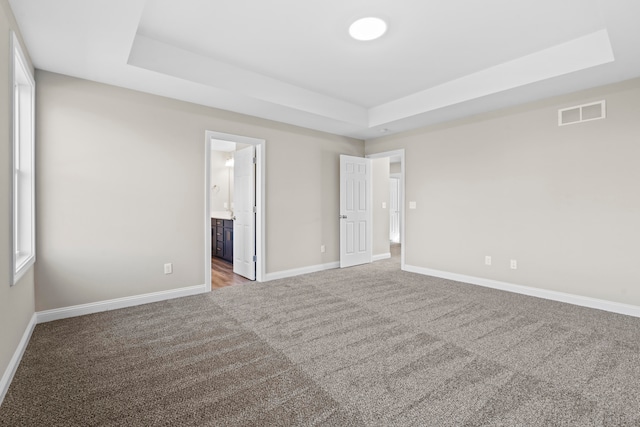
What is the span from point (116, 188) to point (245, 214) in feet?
6.07

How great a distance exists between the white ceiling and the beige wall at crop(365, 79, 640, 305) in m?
0.38

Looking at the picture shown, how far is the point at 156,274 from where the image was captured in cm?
354

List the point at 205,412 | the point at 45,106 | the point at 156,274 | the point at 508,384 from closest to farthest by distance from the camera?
the point at 205,412
the point at 508,384
the point at 45,106
the point at 156,274

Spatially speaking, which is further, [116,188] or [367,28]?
[116,188]

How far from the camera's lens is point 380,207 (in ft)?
20.8

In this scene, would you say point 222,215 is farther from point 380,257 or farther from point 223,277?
point 380,257

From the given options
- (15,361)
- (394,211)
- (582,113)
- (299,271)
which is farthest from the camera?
(394,211)

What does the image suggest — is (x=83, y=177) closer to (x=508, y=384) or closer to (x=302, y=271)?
(x=302, y=271)

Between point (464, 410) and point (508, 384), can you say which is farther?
point (508, 384)

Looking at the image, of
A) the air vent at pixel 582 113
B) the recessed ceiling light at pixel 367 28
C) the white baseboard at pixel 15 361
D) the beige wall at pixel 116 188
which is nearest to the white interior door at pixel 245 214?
the beige wall at pixel 116 188

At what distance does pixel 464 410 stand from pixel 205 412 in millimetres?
1397

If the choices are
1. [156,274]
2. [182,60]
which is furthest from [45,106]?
[156,274]

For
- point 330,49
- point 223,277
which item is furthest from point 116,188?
point 330,49

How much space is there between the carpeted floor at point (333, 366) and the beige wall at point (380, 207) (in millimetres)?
2865
